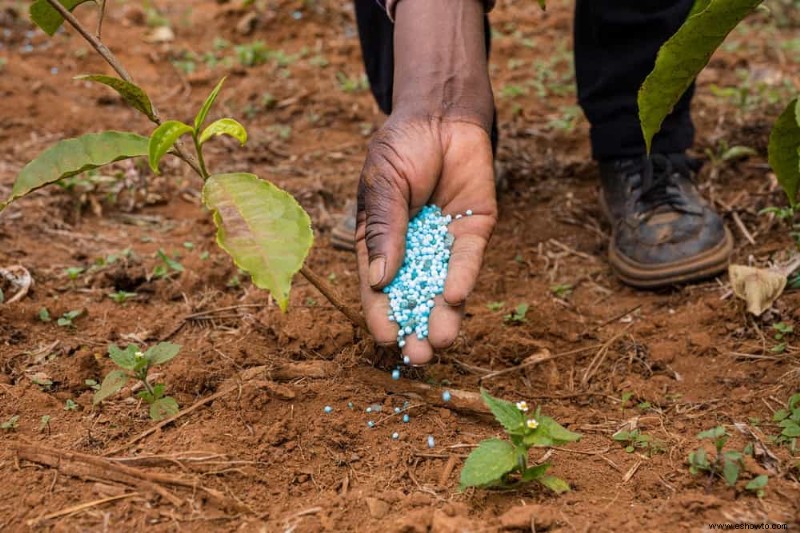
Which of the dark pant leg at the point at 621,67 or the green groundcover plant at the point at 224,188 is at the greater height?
the green groundcover plant at the point at 224,188

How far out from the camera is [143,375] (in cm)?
163

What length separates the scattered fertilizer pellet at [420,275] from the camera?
1.75 meters

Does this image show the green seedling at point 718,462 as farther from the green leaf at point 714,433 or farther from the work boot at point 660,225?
the work boot at point 660,225

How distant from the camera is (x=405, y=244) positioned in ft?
5.98

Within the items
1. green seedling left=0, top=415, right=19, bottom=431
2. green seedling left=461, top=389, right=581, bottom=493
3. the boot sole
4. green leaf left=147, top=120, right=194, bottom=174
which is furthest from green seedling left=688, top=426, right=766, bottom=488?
green seedling left=0, top=415, right=19, bottom=431

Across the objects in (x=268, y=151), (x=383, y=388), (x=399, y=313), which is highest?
(x=399, y=313)

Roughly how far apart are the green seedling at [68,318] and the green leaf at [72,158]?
0.56 metres

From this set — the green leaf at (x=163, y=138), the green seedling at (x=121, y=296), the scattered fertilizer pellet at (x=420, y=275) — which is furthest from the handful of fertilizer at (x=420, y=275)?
the green seedling at (x=121, y=296)

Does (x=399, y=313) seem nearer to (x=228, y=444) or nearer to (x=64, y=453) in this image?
(x=228, y=444)

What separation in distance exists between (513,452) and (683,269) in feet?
3.71

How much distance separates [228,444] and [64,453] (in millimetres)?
305

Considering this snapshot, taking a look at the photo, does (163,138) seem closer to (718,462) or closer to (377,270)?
(377,270)

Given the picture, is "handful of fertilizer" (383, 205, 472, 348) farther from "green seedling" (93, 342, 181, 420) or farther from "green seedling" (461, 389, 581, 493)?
"green seedling" (93, 342, 181, 420)

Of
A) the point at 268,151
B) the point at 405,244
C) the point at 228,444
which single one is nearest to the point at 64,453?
the point at 228,444
